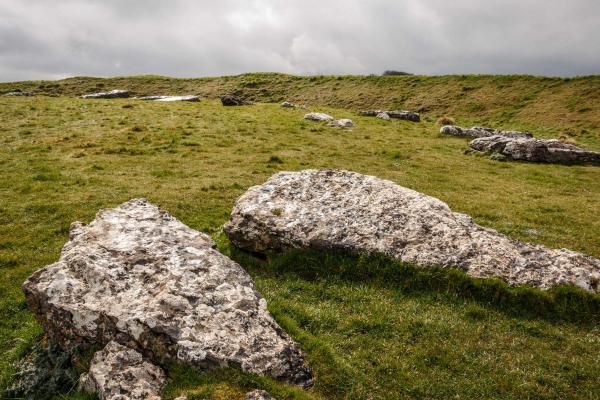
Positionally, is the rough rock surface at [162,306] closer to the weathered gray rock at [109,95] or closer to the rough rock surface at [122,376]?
the rough rock surface at [122,376]

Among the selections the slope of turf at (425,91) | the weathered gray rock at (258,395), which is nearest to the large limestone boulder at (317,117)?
the slope of turf at (425,91)

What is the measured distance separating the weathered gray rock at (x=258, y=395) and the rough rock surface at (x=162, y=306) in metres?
0.64

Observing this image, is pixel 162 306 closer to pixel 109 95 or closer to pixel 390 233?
pixel 390 233

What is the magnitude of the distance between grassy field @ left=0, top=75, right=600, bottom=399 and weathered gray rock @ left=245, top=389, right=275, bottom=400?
0.71 feet

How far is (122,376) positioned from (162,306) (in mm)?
1583

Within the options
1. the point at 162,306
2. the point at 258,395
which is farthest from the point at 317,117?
the point at 258,395

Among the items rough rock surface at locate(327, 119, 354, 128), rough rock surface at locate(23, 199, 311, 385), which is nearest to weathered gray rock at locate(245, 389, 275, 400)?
rough rock surface at locate(23, 199, 311, 385)

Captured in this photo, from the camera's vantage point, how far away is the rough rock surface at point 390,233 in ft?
41.5

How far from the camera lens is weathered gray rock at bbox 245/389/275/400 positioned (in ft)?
25.3

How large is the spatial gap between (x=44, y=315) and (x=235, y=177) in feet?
53.3

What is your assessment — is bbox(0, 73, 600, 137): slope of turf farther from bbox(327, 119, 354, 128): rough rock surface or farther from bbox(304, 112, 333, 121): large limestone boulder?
bbox(304, 112, 333, 121): large limestone boulder

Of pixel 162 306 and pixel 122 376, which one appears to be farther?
pixel 162 306

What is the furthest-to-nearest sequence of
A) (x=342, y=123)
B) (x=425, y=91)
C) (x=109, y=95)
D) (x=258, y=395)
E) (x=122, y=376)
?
(x=425, y=91) < (x=109, y=95) < (x=342, y=123) < (x=122, y=376) < (x=258, y=395)

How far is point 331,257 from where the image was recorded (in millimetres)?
13391
